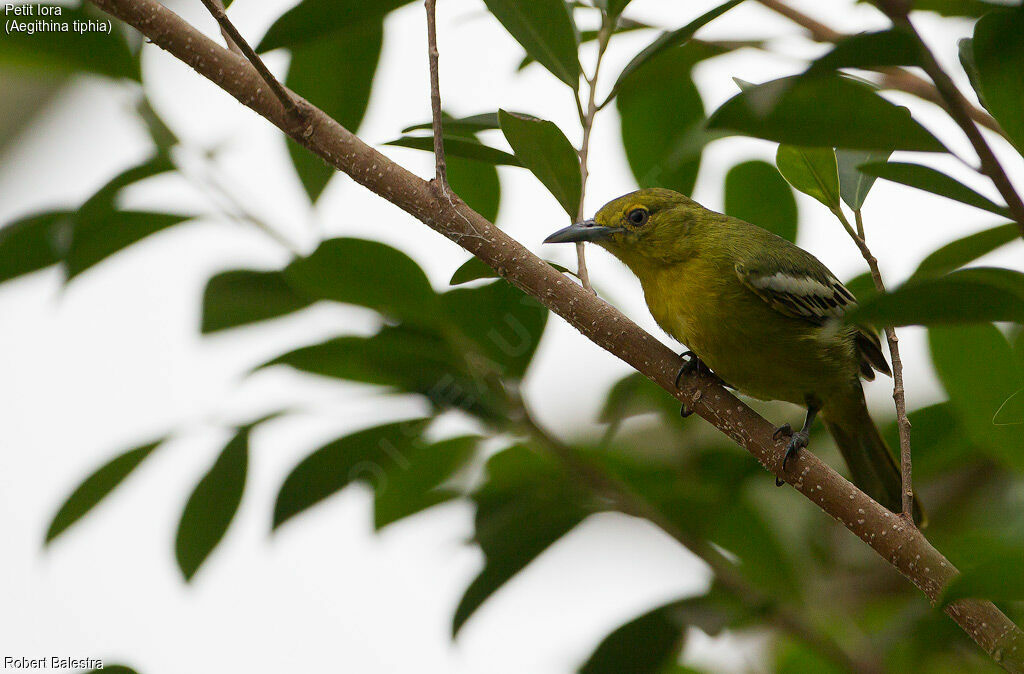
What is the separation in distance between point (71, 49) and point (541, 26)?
1.16 meters

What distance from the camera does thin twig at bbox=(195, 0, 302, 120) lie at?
1.17m

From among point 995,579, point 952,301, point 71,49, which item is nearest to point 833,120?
point 952,301

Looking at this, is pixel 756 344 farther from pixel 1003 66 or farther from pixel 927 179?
pixel 1003 66

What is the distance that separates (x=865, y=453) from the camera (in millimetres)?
2340

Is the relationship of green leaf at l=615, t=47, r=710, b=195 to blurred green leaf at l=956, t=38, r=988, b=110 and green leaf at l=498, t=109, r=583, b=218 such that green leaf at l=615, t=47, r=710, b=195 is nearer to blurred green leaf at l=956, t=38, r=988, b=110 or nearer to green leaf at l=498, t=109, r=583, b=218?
green leaf at l=498, t=109, r=583, b=218

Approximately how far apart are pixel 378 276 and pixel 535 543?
0.67 metres

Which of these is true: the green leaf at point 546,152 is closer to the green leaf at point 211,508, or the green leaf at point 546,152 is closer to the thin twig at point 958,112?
the thin twig at point 958,112

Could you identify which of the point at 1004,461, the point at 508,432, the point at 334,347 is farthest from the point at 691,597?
the point at 334,347

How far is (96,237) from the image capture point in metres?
2.04

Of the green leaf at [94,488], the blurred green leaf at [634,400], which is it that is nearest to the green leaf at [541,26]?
the blurred green leaf at [634,400]

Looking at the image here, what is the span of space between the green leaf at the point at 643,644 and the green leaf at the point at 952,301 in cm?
114

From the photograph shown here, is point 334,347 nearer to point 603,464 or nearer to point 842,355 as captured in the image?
point 603,464

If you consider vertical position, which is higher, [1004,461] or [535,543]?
[1004,461]

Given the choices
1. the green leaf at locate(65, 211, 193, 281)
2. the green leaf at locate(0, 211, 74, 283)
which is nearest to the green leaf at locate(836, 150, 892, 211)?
the green leaf at locate(65, 211, 193, 281)
